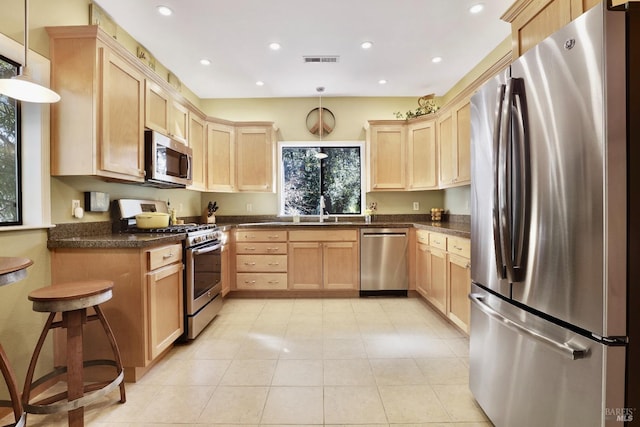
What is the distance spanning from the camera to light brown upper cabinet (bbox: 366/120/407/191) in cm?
416

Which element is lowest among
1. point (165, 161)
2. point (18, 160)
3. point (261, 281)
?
point (261, 281)

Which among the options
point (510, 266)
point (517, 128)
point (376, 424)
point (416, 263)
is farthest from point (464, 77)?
point (376, 424)

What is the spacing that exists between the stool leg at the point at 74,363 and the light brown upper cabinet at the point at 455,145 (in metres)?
3.27

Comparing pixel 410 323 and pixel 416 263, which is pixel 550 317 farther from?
pixel 416 263

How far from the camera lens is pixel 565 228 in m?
1.10

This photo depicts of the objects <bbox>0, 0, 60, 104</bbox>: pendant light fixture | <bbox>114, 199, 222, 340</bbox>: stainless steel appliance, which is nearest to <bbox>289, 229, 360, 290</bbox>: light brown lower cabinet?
<bbox>114, 199, 222, 340</bbox>: stainless steel appliance

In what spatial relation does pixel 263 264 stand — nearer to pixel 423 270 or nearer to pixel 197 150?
pixel 197 150

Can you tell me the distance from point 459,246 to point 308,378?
1.66 m

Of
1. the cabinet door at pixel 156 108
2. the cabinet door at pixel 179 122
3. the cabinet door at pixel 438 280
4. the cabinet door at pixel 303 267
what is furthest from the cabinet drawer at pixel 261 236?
the cabinet door at pixel 438 280

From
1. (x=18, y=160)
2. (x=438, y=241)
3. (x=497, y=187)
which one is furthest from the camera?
(x=438, y=241)

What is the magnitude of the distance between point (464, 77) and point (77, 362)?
4.54 meters

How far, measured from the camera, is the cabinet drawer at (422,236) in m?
3.44

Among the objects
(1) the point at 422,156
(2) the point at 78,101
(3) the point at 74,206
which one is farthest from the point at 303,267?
(2) the point at 78,101

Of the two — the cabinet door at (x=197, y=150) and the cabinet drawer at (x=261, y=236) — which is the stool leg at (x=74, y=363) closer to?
the cabinet door at (x=197, y=150)
